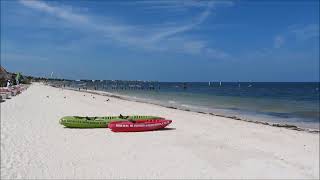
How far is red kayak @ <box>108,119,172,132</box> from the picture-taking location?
17.5 meters

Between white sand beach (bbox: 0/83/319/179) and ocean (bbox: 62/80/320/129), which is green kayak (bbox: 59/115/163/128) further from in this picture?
→ ocean (bbox: 62/80/320/129)

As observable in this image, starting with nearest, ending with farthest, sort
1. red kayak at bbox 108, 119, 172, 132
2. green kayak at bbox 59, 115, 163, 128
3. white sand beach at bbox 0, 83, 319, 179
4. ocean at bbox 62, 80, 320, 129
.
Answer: white sand beach at bbox 0, 83, 319, 179, red kayak at bbox 108, 119, 172, 132, green kayak at bbox 59, 115, 163, 128, ocean at bbox 62, 80, 320, 129

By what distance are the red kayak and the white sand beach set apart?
0.41 m

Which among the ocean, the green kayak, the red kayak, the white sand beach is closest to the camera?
the white sand beach

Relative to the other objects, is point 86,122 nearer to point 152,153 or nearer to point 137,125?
point 137,125

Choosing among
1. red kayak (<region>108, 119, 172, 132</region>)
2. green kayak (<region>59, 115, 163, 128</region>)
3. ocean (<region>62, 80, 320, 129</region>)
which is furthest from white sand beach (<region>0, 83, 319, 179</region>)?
ocean (<region>62, 80, 320, 129</region>)

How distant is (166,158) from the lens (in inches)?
476

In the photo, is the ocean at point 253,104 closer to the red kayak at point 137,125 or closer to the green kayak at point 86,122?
the red kayak at point 137,125

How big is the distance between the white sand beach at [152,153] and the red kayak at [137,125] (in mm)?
406

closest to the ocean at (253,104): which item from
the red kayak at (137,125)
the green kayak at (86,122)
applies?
the red kayak at (137,125)

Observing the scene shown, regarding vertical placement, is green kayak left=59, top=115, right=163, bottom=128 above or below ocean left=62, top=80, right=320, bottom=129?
above

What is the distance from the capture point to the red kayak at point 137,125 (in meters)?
17.5

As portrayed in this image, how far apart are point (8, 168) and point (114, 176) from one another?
2687 millimetres

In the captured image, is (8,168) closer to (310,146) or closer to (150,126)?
(150,126)
